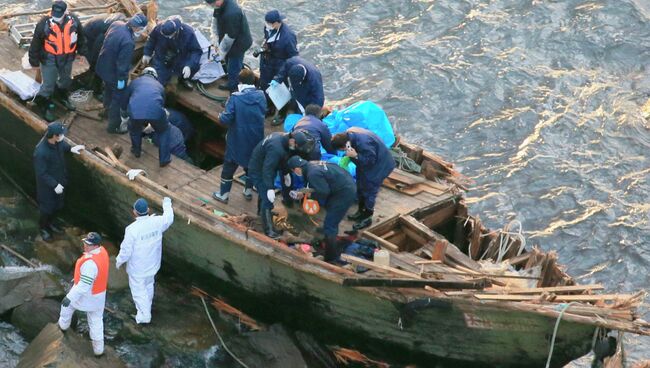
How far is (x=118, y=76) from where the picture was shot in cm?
1576

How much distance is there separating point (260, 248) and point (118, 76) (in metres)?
3.64

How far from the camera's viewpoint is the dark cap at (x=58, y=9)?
15.8m

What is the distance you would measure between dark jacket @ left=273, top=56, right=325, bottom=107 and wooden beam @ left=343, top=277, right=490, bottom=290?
3487 millimetres

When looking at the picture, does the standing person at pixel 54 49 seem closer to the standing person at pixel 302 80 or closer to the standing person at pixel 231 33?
the standing person at pixel 231 33

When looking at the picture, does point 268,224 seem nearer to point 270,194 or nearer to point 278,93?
point 270,194

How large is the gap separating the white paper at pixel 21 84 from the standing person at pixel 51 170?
Answer: 150 centimetres

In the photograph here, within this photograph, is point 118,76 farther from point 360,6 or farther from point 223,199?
point 360,6

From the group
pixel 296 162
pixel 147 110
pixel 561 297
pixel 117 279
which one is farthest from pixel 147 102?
pixel 561 297

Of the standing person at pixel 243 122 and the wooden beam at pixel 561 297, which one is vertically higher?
the standing person at pixel 243 122

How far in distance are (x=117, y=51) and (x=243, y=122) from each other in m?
2.43

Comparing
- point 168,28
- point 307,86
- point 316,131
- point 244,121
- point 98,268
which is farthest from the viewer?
point 168,28

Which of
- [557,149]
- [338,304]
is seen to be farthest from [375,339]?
[557,149]

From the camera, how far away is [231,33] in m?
16.8

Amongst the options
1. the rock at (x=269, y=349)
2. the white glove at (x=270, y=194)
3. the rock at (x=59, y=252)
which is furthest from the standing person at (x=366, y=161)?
the rock at (x=59, y=252)
